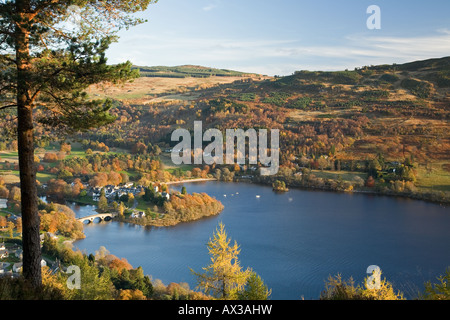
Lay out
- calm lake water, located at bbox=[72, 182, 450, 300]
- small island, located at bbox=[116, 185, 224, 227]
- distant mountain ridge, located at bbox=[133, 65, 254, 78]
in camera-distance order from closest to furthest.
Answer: calm lake water, located at bbox=[72, 182, 450, 300] < small island, located at bbox=[116, 185, 224, 227] < distant mountain ridge, located at bbox=[133, 65, 254, 78]

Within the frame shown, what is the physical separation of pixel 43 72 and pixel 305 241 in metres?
18.8

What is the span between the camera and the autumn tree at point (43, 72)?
3.95 metres

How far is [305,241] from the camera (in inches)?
826

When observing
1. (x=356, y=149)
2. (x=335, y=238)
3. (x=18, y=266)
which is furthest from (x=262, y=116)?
(x=18, y=266)

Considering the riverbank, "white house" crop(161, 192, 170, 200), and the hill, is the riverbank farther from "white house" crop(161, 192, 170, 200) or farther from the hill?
"white house" crop(161, 192, 170, 200)

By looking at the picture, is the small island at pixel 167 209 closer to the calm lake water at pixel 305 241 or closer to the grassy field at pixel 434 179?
the calm lake water at pixel 305 241

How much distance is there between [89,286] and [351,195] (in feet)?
85.8

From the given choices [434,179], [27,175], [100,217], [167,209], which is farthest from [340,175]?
[27,175]

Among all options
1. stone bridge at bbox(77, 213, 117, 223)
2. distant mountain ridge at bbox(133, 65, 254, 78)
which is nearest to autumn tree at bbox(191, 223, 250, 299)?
stone bridge at bbox(77, 213, 117, 223)

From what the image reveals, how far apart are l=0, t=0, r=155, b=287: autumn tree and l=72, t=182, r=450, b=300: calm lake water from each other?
11503mm

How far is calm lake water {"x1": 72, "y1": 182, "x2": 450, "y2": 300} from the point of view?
16.4 m

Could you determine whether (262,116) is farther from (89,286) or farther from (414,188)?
(89,286)

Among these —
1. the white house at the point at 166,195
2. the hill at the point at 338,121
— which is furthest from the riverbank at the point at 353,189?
the white house at the point at 166,195
